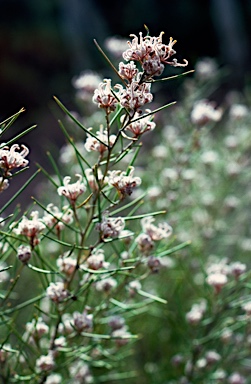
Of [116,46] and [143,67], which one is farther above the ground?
[143,67]

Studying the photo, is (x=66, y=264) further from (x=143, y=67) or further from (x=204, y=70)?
(x=204, y=70)

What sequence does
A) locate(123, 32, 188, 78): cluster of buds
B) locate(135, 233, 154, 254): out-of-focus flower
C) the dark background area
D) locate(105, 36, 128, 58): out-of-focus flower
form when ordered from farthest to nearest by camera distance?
1. the dark background area
2. locate(105, 36, 128, 58): out-of-focus flower
3. locate(135, 233, 154, 254): out-of-focus flower
4. locate(123, 32, 188, 78): cluster of buds

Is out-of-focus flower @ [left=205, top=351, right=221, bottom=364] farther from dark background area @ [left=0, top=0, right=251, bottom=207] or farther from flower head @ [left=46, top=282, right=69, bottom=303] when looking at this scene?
dark background area @ [left=0, top=0, right=251, bottom=207]

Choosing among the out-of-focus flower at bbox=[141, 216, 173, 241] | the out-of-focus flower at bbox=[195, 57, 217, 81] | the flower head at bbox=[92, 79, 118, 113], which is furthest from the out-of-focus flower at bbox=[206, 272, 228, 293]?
the out-of-focus flower at bbox=[195, 57, 217, 81]

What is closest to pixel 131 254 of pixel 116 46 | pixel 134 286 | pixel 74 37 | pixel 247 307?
pixel 134 286

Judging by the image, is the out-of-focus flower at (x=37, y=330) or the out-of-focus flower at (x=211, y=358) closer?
the out-of-focus flower at (x=37, y=330)

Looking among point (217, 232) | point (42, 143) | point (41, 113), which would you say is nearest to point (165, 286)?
point (217, 232)

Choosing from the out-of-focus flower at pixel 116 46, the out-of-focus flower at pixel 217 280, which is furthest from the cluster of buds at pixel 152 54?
the out-of-focus flower at pixel 116 46

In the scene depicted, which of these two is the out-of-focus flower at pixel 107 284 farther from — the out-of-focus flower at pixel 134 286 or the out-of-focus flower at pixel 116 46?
the out-of-focus flower at pixel 116 46
